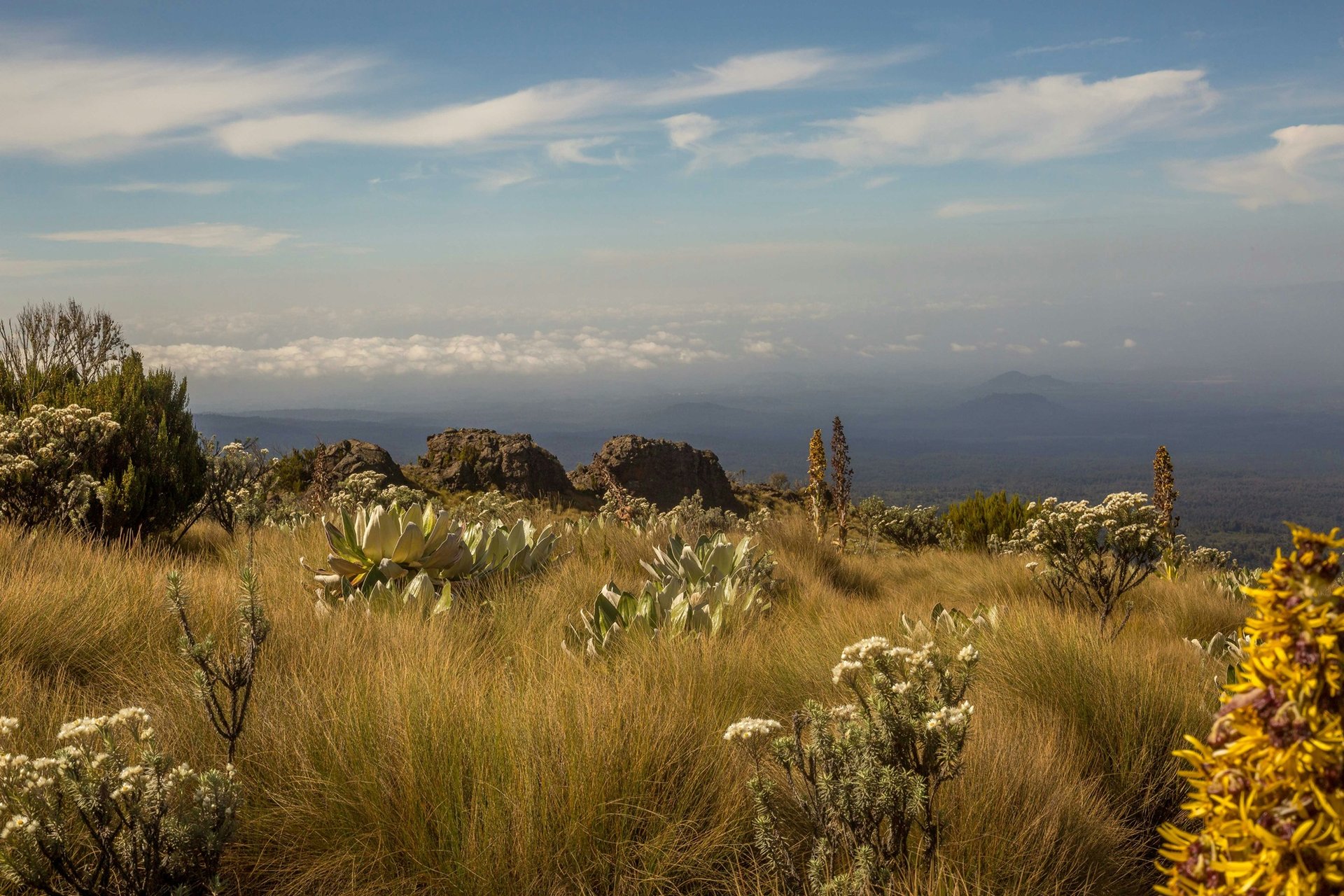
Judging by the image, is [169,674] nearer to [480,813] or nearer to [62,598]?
[62,598]

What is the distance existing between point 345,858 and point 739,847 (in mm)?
1181

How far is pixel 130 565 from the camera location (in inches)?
216

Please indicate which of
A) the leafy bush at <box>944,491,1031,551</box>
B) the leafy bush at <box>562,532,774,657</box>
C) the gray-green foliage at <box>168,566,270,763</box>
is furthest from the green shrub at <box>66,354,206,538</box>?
the leafy bush at <box>944,491,1031,551</box>

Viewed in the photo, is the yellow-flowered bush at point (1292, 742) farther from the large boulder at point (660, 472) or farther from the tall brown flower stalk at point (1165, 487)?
the large boulder at point (660, 472)

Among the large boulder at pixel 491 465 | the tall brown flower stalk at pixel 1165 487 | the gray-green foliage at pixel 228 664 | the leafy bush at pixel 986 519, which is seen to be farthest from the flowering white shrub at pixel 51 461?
the large boulder at pixel 491 465

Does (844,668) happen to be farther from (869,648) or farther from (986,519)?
(986,519)

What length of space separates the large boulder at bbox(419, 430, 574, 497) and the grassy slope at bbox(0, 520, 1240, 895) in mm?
16451

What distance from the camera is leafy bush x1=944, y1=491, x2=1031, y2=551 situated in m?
14.1

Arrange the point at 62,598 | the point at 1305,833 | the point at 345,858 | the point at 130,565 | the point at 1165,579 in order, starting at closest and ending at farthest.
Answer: the point at 1305,833, the point at 345,858, the point at 62,598, the point at 130,565, the point at 1165,579

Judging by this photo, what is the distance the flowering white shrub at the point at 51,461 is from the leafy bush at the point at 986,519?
38.0 ft

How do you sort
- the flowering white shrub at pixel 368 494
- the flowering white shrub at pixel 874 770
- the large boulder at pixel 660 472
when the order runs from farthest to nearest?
the large boulder at pixel 660 472 → the flowering white shrub at pixel 368 494 → the flowering white shrub at pixel 874 770

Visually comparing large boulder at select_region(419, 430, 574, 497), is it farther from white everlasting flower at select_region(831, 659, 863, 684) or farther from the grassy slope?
white everlasting flower at select_region(831, 659, 863, 684)

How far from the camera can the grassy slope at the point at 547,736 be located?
2617 mm

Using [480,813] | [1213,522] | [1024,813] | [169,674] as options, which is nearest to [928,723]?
[1024,813]
